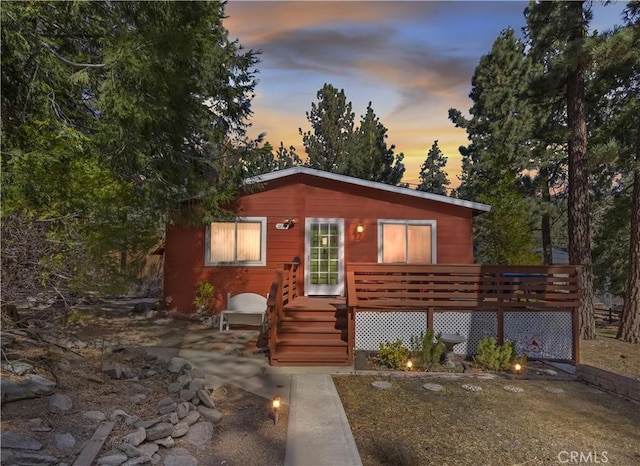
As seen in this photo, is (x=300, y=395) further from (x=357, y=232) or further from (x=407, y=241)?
(x=407, y=241)

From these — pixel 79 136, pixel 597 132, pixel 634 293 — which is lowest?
pixel 634 293

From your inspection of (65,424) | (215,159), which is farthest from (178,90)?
(65,424)

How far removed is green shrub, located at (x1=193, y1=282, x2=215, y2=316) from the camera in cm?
1120

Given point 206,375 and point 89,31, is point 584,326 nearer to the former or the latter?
point 206,375

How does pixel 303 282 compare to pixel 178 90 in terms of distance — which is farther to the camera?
pixel 303 282

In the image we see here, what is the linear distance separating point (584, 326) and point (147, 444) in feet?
39.5

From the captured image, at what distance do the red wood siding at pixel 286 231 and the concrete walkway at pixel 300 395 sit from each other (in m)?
3.65

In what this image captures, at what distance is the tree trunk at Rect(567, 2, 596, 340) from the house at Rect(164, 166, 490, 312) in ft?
9.73

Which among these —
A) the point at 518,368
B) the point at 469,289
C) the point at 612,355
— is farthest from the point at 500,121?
the point at 518,368

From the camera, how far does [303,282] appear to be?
11469 mm

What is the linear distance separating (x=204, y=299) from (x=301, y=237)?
304cm

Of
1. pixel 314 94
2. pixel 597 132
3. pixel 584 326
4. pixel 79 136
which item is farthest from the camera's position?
pixel 314 94

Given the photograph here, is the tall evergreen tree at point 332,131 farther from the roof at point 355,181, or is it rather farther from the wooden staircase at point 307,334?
the wooden staircase at point 307,334

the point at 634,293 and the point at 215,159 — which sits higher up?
the point at 215,159
